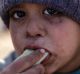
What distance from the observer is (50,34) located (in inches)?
70.9

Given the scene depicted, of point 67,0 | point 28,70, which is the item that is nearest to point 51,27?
point 67,0

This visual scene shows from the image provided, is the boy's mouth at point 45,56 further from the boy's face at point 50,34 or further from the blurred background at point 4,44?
the blurred background at point 4,44

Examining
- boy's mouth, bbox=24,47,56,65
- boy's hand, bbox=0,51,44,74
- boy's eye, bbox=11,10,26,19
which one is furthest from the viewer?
boy's eye, bbox=11,10,26,19

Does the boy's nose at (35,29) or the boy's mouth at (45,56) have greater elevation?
the boy's nose at (35,29)

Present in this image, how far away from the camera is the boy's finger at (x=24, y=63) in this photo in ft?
4.89

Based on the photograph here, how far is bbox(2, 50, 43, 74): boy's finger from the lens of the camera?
149 cm

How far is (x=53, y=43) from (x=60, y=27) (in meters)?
0.09

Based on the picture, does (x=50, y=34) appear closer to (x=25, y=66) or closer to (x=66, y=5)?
(x=66, y=5)

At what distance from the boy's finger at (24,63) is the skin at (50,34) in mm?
104

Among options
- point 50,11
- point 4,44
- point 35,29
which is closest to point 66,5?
point 50,11

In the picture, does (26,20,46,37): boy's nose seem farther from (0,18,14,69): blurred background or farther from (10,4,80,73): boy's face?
(0,18,14,69): blurred background

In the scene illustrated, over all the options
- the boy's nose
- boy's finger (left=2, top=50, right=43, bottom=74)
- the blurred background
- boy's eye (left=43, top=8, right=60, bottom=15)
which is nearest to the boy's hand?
boy's finger (left=2, top=50, right=43, bottom=74)

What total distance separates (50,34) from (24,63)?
31 centimetres

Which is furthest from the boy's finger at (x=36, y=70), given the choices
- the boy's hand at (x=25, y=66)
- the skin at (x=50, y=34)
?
the skin at (x=50, y=34)
